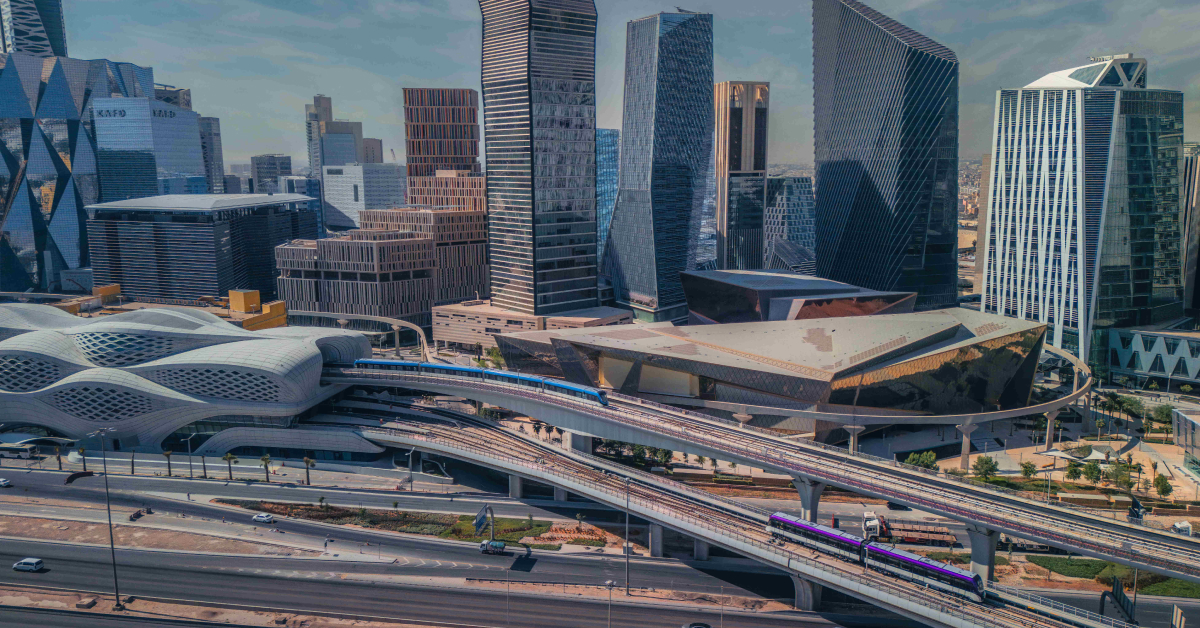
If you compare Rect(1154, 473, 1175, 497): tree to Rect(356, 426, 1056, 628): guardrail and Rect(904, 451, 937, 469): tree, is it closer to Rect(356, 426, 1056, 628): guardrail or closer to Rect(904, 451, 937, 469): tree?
Rect(904, 451, 937, 469): tree

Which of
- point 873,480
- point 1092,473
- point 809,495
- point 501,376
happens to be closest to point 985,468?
point 1092,473

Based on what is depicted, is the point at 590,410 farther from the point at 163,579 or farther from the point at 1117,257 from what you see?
the point at 1117,257

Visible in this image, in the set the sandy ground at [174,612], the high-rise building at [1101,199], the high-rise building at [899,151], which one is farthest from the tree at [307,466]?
the high-rise building at [1101,199]

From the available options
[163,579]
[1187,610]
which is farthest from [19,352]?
[1187,610]

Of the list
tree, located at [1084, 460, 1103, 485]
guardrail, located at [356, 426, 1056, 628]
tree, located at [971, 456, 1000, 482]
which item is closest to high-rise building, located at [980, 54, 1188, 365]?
tree, located at [1084, 460, 1103, 485]

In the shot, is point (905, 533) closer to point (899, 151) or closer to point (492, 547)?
point (492, 547)
